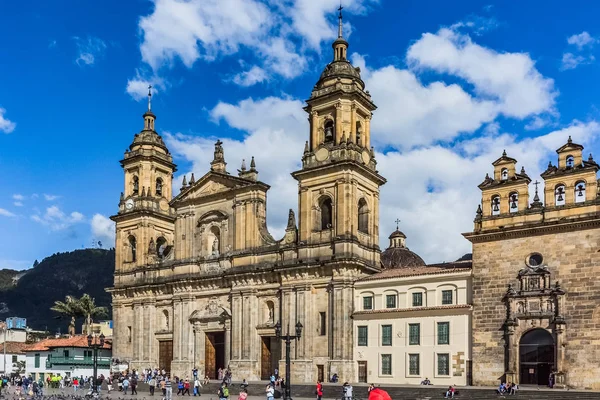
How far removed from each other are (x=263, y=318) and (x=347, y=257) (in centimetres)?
863

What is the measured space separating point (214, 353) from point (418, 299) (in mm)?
18129

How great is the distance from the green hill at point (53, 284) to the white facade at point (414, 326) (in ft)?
364

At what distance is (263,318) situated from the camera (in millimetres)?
50000

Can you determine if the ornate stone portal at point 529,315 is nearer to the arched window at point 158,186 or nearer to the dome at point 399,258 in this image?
the dome at point 399,258

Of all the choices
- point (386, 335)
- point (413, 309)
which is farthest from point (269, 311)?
point (413, 309)

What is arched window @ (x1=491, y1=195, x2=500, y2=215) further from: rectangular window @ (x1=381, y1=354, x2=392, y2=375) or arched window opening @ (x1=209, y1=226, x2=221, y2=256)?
arched window opening @ (x1=209, y1=226, x2=221, y2=256)

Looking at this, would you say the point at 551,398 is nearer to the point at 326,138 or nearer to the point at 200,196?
the point at 326,138

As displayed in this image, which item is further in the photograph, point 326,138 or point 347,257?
point 326,138

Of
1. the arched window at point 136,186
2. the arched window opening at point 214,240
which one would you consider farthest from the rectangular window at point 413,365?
the arched window at point 136,186

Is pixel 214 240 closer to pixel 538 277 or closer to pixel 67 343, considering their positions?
pixel 67 343

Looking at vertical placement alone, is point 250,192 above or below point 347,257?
above

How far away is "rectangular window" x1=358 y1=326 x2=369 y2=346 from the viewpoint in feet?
146

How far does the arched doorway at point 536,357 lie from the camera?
122 feet

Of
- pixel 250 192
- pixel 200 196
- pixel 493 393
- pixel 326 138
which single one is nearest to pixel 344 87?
pixel 326 138
